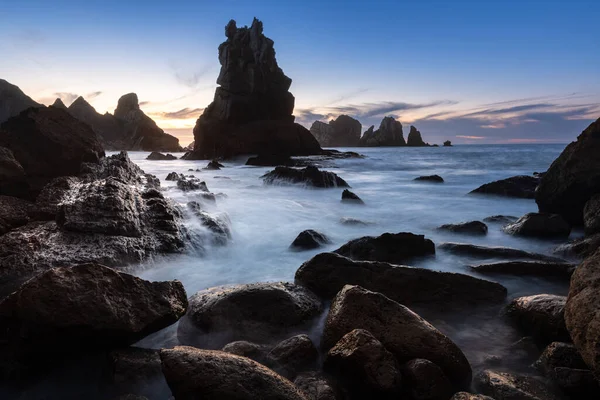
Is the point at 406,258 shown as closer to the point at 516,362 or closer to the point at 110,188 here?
the point at 516,362

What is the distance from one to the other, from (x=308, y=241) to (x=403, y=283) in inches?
94.8

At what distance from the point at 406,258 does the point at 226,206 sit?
578 centimetres

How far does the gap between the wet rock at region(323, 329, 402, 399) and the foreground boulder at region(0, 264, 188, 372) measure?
1.49m

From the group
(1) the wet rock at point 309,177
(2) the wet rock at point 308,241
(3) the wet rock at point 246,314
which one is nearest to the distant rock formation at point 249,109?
(1) the wet rock at point 309,177

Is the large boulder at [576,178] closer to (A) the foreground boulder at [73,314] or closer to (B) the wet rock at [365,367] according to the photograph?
(B) the wet rock at [365,367]

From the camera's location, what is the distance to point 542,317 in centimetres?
313

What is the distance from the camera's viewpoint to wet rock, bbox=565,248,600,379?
7.07 feet

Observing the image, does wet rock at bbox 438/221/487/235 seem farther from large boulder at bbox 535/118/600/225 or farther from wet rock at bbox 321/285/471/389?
wet rock at bbox 321/285/471/389

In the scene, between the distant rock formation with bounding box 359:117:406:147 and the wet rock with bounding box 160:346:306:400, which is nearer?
the wet rock with bounding box 160:346:306:400

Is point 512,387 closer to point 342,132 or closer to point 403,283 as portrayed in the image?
point 403,283

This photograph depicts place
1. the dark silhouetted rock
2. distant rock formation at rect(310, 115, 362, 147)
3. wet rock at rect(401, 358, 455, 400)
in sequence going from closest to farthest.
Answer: wet rock at rect(401, 358, 455, 400) < the dark silhouetted rock < distant rock formation at rect(310, 115, 362, 147)

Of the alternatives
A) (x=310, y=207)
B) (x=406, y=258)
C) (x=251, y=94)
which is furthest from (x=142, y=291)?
(x=251, y=94)

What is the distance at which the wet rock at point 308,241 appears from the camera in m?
6.15

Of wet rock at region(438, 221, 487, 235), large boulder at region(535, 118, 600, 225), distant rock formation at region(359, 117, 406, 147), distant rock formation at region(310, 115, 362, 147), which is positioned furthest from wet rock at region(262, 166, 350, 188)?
distant rock formation at region(310, 115, 362, 147)
